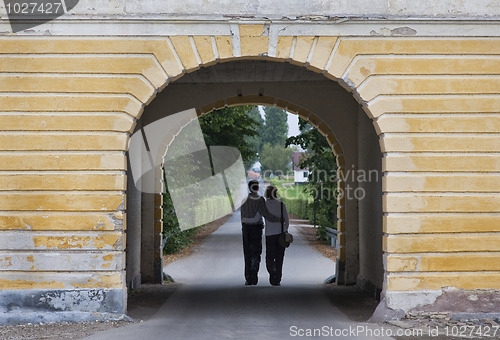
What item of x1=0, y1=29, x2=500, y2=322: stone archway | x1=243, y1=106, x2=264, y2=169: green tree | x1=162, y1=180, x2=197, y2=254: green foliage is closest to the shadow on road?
x1=0, y1=29, x2=500, y2=322: stone archway

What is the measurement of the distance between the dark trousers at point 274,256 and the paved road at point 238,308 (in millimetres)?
222

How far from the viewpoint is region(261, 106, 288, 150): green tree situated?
3792 inches

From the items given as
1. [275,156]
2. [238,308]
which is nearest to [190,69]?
[238,308]

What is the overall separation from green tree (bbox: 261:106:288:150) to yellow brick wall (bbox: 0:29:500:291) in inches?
3409

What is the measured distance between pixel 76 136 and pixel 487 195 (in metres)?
5.57

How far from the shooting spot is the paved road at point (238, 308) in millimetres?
8055

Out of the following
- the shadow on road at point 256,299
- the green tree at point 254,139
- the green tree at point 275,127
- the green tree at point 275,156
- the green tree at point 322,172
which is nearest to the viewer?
the shadow on road at point 256,299

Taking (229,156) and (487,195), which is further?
(229,156)

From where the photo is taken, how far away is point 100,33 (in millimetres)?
8828

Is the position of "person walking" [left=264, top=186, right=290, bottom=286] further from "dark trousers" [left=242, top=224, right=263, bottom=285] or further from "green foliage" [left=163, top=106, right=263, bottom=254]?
"green foliage" [left=163, top=106, right=263, bottom=254]

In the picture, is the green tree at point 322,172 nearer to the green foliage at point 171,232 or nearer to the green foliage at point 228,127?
the green foliage at point 228,127

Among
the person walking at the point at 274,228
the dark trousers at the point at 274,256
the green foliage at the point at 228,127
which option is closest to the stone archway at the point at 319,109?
the dark trousers at the point at 274,256

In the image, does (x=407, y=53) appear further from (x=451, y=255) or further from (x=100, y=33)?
(x=100, y=33)

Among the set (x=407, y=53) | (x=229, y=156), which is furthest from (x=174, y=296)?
(x=229, y=156)
